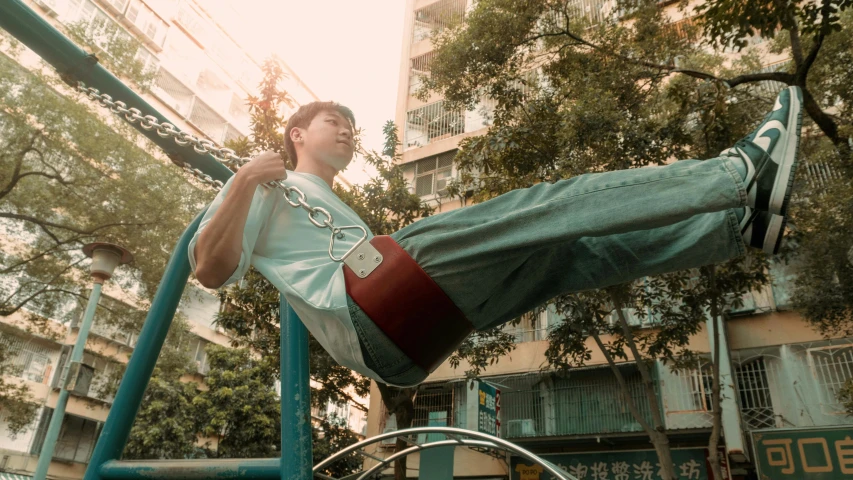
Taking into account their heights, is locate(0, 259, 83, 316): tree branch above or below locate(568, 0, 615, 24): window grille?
below

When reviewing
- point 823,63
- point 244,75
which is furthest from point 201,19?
point 823,63

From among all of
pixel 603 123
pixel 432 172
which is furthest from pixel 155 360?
pixel 432 172

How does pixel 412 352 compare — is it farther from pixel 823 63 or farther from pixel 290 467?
pixel 823 63

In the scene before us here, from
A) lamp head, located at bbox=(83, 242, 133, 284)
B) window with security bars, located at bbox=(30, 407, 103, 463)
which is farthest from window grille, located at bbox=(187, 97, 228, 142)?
lamp head, located at bbox=(83, 242, 133, 284)

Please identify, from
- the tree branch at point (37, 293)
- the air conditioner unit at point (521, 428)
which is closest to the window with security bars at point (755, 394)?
the air conditioner unit at point (521, 428)

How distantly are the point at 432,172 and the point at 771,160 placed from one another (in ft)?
45.6

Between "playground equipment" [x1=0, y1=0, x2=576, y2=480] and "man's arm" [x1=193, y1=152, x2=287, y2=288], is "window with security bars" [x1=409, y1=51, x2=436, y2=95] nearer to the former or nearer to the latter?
"playground equipment" [x1=0, y1=0, x2=576, y2=480]

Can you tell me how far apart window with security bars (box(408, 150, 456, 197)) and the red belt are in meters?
13.1

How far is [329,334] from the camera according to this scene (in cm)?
161

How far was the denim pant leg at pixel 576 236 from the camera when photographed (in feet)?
4.80

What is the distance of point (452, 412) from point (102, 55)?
30.8 ft

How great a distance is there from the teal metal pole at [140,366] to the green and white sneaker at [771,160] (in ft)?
4.71

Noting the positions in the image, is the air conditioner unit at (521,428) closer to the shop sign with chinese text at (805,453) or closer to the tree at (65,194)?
the shop sign with chinese text at (805,453)

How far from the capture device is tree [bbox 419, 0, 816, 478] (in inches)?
269
